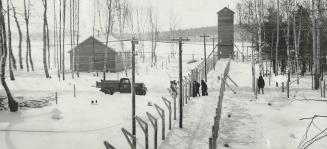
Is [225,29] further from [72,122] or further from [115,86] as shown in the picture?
[72,122]

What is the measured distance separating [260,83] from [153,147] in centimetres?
1691

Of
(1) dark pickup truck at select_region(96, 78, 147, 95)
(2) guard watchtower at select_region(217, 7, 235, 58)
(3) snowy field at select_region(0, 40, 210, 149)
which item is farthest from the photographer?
(2) guard watchtower at select_region(217, 7, 235, 58)

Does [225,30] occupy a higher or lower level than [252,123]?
higher

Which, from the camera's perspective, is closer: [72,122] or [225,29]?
[72,122]

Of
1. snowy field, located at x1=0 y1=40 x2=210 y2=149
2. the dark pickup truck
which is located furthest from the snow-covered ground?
the dark pickup truck

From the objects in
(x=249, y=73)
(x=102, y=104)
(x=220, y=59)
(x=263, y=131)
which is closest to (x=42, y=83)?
(x=102, y=104)

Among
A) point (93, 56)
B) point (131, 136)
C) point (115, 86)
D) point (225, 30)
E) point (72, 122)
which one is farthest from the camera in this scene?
point (225, 30)

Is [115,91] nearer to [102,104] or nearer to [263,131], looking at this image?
[102,104]

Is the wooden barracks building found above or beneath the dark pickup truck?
above

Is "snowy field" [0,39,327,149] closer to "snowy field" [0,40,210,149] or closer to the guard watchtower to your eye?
"snowy field" [0,40,210,149]

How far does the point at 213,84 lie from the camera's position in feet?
117

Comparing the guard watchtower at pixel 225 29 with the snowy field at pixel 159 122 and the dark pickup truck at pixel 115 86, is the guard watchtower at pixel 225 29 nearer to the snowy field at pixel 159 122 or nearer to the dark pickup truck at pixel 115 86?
the snowy field at pixel 159 122

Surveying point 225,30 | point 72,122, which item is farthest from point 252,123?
point 225,30

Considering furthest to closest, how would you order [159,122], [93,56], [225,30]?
[225,30], [93,56], [159,122]
